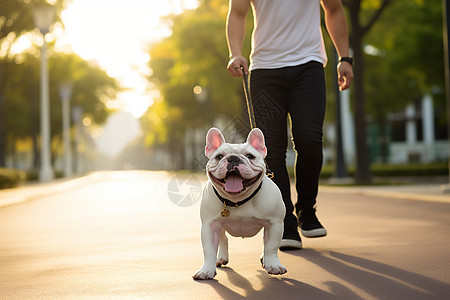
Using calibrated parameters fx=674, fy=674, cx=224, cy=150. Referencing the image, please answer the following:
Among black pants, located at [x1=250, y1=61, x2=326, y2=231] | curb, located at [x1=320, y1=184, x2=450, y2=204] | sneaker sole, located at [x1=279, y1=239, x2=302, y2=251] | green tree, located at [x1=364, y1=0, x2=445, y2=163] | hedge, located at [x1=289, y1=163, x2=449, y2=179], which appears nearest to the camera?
sneaker sole, located at [x1=279, y1=239, x2=302, y2=251]

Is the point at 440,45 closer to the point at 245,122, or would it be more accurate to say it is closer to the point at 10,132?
the point at 245,122

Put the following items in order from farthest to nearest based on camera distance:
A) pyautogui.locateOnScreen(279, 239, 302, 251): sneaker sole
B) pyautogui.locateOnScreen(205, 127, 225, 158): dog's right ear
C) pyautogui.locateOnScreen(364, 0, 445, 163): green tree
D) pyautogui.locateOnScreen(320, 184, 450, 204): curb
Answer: pyautogui.locateOnScreen(364, 0, 445, 163): green tree, pyautogui.locateOnScreen(320, 184, 450, 204): curb, pyautogui.locateOnScreen(279, 239, 302, 251): sneaker sole, pyautogui.locateOnScreen(205, 127, 225, 158): dog's right ear

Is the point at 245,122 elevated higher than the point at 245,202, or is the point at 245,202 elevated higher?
the point at 245,122

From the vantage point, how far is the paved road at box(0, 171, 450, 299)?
148 inches

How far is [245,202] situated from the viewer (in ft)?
13.1

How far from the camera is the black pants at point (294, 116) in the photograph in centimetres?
525

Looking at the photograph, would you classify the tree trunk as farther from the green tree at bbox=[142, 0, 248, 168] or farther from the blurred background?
the green tree at bbox=[142, 0, 248, 168]

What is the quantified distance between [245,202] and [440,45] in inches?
911

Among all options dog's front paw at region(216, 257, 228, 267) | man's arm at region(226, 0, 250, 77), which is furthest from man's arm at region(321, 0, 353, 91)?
dog's front paw at region(216, 257, 228, 267)

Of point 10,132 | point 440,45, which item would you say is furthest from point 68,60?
point 440,45

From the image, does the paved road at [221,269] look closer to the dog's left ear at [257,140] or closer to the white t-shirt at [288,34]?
the dog's left ear at [257,140]

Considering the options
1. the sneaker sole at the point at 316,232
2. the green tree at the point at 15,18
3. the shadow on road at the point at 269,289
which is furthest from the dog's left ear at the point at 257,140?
the green tree at the point at 15,18

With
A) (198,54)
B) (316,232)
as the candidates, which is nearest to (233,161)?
(316,232)

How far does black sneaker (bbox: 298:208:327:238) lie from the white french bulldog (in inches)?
50.4
